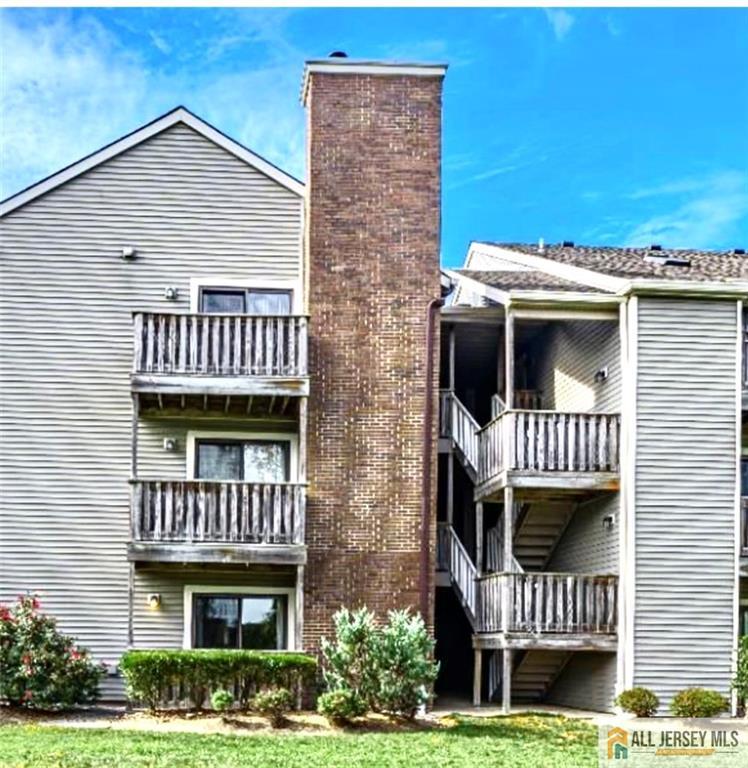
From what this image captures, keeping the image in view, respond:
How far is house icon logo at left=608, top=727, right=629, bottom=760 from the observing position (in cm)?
1728

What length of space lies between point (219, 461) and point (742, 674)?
950 cm

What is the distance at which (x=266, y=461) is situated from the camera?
2569 cm

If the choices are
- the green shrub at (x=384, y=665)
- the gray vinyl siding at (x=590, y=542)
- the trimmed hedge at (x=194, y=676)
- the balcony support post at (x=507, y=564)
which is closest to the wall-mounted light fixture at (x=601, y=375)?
the gray vinyl siding at (x=590, y=542)

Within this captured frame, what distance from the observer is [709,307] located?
23.9 meters

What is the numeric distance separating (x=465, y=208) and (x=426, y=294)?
934 centimetres

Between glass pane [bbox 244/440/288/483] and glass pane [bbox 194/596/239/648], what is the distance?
2.18m

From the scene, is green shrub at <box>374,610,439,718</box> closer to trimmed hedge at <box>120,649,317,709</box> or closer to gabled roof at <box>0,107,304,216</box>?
trimmed hedge at <box>120,649,317,709</box>

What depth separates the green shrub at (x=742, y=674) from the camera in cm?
2250

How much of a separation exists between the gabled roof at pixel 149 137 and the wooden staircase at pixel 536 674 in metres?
9.23

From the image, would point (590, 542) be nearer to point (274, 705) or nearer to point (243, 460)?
point (243, 460)

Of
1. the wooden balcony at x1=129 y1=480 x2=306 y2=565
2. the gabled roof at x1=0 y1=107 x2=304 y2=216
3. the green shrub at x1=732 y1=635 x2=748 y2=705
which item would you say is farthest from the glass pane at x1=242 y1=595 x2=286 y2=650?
the green shrub at x1=732 y1=635 x2=748 y2=705

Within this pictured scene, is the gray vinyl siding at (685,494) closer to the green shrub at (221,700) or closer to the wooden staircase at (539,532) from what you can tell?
the wooden staircase at (539,532)

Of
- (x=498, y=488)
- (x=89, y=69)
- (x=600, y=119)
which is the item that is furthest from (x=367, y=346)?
(x=600, y=119)

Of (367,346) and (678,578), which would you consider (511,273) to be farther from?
(678,578)
